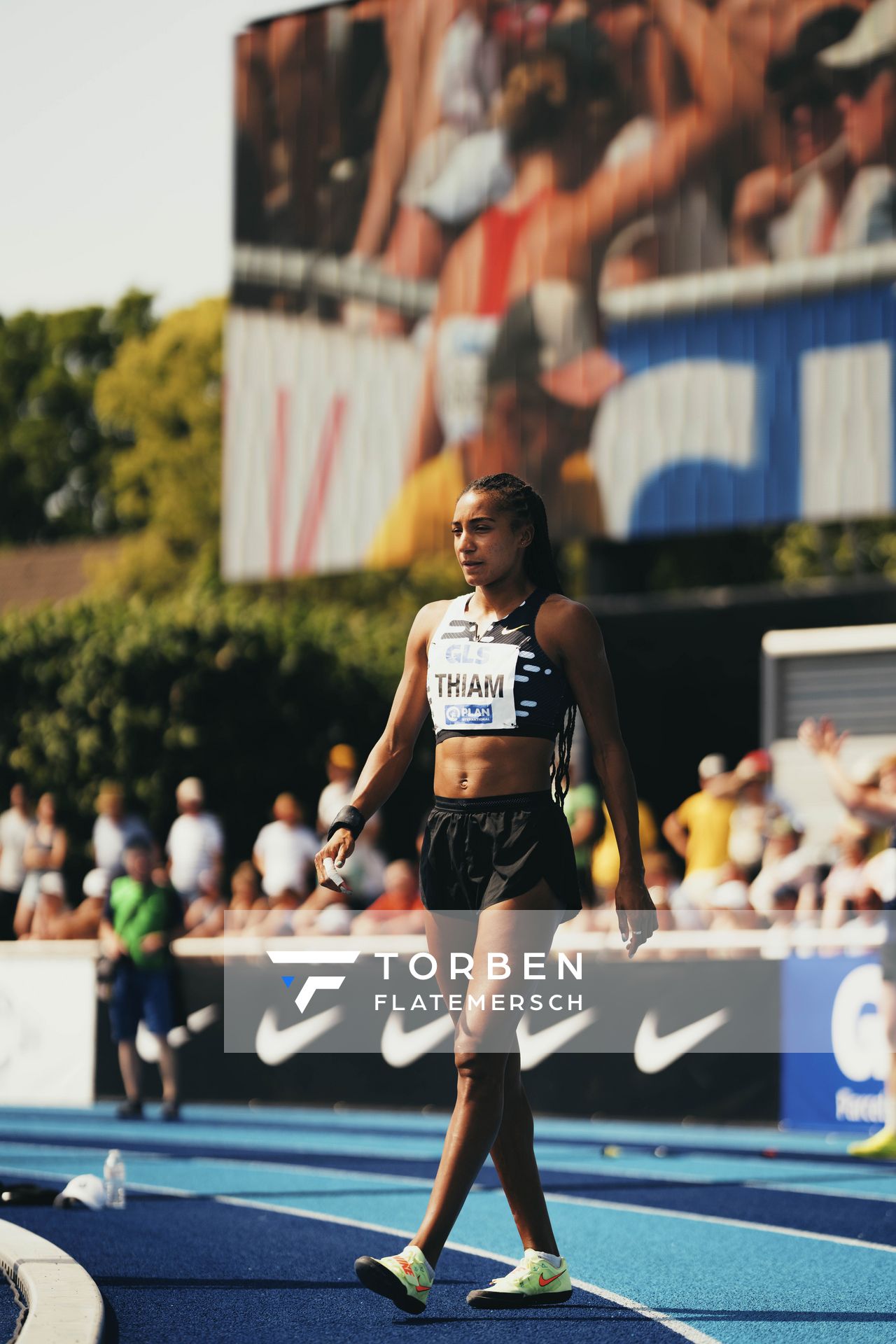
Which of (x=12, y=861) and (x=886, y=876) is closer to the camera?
(x=886, y=876)

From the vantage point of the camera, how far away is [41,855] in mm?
20047

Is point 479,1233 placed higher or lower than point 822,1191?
higher

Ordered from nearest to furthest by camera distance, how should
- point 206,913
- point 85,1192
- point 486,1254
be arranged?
point 486,1254
point 85,1192
point 206,913

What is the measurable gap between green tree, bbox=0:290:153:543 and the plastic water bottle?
5445 centimetres

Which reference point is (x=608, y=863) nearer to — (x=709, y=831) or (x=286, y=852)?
Answer: (x=709, y=831)

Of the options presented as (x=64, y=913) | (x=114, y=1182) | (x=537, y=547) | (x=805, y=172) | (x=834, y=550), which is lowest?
(x=64, y=913)

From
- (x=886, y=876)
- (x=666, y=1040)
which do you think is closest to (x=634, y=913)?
(x=886, y=876)

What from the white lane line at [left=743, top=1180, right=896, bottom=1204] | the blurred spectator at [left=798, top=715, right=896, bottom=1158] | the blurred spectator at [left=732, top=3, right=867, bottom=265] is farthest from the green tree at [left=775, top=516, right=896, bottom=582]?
the white lane line at [left=743, top=1180, right=896, bottom=1204]

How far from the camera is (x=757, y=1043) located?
1381 centimetres

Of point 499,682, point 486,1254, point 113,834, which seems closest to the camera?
point 499,682

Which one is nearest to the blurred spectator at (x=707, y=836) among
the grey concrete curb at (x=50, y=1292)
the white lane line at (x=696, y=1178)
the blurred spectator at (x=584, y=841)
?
the blurred spectator at (x=584, y=841)

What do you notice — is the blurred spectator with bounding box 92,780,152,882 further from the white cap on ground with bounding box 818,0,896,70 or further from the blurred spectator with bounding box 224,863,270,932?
the white cap on ground with bounding box 818,0,896,70

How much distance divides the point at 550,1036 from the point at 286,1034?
8.13ft

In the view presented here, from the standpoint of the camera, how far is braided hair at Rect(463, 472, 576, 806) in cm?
616
